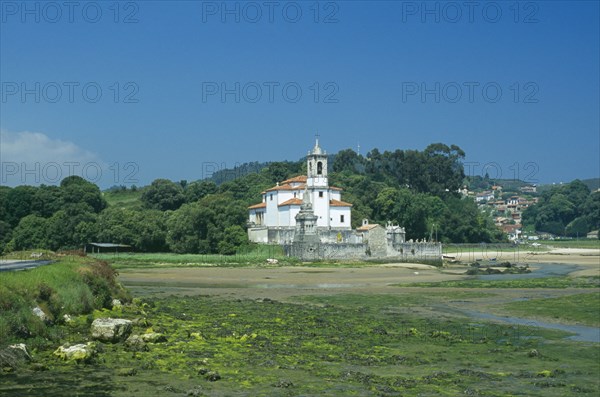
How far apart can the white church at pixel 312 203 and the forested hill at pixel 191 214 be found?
3.59 metres

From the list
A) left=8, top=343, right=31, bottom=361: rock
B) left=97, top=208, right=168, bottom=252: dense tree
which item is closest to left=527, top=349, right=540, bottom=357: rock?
left=8, top=343, right=31, bottom=361: rock

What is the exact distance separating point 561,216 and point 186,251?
133102 millimetres

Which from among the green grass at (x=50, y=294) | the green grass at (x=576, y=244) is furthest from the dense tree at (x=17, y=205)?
the green grass at (x=576, y=244)

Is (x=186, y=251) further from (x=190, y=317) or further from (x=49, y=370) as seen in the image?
(x=49, y=370)

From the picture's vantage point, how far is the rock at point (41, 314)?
65.0 feet

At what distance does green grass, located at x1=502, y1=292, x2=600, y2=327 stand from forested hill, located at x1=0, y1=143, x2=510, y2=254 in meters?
52.6

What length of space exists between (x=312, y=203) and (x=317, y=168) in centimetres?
526

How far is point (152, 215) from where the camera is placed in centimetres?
9856

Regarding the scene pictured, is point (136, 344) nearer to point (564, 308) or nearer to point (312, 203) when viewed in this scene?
point (564, 308)

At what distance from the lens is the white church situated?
91438 mm

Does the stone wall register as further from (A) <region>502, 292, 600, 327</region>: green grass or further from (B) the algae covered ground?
(A) <region>502, 292, 600, 327</region>: green grass

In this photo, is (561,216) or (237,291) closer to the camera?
(237,291)

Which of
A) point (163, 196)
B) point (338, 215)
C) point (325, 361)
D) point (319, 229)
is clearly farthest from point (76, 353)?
point (163, 196)

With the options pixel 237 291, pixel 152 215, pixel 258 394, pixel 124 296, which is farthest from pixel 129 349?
pixel 152 215
